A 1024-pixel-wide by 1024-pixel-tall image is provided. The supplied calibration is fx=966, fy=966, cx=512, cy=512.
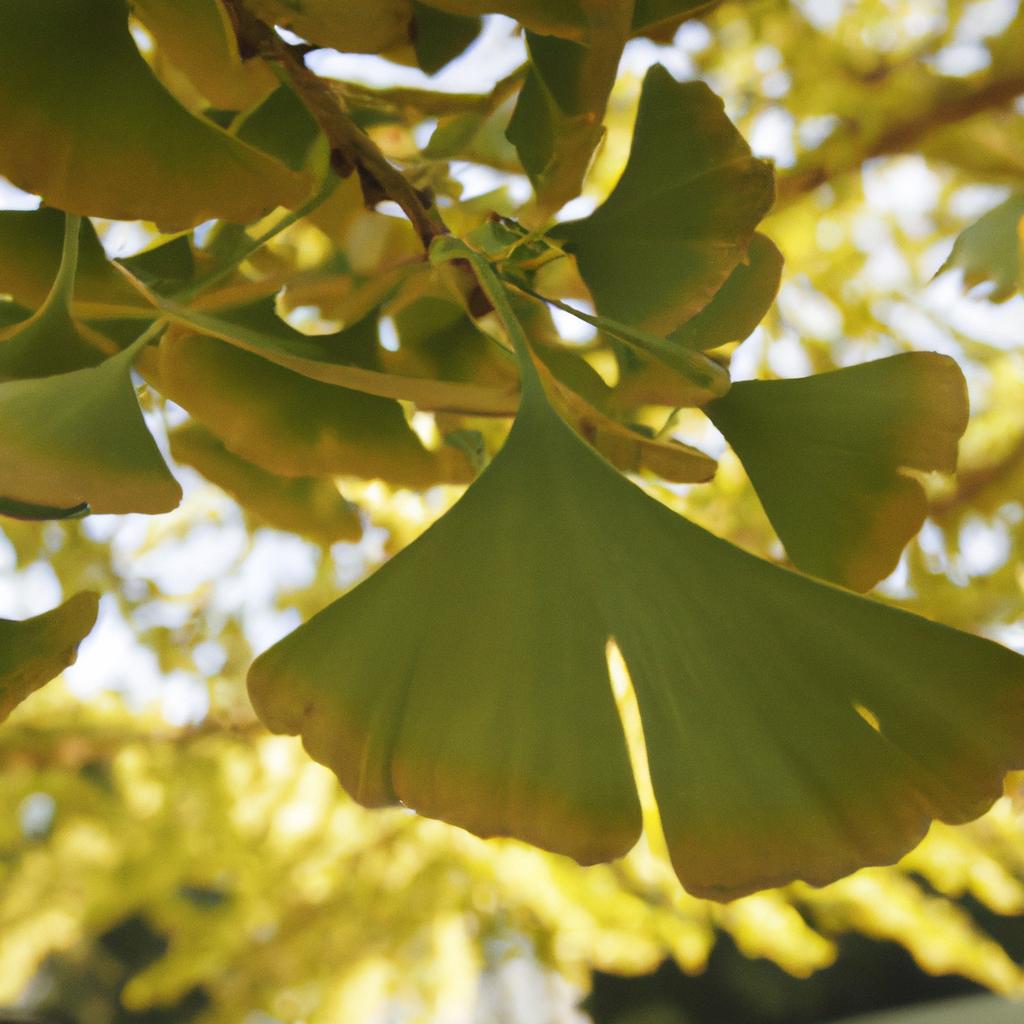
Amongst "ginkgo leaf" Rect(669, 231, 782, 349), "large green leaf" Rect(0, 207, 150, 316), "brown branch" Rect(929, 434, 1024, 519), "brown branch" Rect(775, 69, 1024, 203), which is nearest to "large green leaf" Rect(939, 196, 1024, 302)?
"ginkgo leaf" Rect(669, 231, 782, 349)

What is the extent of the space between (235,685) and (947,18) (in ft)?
2.58

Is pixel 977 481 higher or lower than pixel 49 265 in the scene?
lower

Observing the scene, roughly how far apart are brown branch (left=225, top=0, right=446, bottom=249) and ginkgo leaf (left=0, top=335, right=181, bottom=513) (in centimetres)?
5

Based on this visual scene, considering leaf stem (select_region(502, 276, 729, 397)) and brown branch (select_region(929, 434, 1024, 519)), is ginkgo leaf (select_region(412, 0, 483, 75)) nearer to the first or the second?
leaf stem (select_region(502, 276, 729, 397))

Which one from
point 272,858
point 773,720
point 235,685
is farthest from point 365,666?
point 272,858

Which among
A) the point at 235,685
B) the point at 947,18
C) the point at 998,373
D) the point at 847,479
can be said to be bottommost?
the point at 235,685

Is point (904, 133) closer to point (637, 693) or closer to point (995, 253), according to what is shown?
point (995, 253)

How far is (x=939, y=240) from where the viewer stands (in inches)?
32.5

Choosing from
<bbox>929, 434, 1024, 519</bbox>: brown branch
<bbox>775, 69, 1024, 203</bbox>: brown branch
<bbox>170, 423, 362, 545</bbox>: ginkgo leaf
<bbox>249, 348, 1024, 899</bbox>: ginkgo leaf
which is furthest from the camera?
<bbox>929, 434, 1024, 519</bbox>: brown branch

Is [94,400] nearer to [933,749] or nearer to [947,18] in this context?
[933,749]

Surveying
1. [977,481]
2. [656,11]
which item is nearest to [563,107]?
[656,11]

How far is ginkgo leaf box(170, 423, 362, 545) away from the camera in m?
0.21

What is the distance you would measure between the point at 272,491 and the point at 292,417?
0.04 metres

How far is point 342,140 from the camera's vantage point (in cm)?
16
